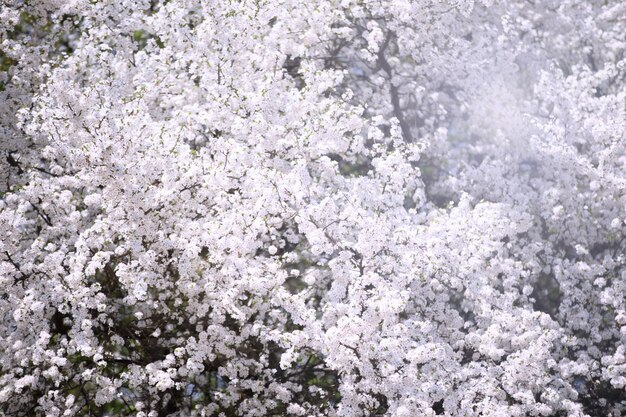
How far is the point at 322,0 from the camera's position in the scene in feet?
46.9

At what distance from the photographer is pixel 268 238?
10.8 m

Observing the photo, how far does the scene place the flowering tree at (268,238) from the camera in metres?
9.94

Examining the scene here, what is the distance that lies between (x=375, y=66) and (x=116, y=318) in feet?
29.7

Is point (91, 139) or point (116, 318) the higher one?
point (91, 139)

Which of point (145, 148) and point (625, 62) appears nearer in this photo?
point (145, 148)

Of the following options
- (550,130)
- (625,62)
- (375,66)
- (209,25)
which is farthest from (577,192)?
(209,25)

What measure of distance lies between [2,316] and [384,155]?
6.53 metres

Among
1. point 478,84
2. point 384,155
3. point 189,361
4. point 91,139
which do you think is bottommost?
point 189,361

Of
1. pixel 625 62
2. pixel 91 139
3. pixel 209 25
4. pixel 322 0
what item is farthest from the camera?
pixel 625 62

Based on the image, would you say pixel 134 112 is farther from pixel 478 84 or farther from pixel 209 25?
pixel 478 84

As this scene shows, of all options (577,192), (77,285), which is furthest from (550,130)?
(77,285)

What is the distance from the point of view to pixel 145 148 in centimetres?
1068

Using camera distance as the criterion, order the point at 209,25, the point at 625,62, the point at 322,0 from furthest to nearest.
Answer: the point at 625,62 < the point at 322,0 < the point at 209,25

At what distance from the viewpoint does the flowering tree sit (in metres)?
9.94
